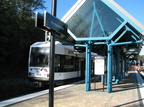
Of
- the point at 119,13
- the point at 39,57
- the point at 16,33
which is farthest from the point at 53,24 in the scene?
the point at 16,33

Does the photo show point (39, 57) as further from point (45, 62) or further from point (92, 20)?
point (92, 20)

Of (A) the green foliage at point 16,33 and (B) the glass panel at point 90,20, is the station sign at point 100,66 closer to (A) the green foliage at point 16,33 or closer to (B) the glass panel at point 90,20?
(B) the glass panel at point 90,20

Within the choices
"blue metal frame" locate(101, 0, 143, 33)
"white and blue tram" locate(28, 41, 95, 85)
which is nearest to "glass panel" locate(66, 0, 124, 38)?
"blue metal frame" locate(101, 0, 143, 33)

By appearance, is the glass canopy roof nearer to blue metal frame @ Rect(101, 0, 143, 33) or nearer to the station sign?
blue metal frame @ Rect(101, 0, 143, 33)

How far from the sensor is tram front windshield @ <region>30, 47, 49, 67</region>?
11969 millimetres

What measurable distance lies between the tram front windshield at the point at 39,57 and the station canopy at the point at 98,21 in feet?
5.43

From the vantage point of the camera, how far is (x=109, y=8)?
31.9 feet

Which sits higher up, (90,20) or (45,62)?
(90,20)

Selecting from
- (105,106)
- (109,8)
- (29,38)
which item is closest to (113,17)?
(109,8)

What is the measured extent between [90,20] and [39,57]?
424cm

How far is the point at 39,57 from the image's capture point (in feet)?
40.0

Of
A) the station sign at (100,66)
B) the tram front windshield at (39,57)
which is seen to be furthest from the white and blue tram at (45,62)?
the station sign at (100,66)

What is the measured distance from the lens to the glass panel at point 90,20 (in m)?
9.84

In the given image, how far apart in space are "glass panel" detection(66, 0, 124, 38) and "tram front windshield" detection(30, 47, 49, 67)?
263cm
